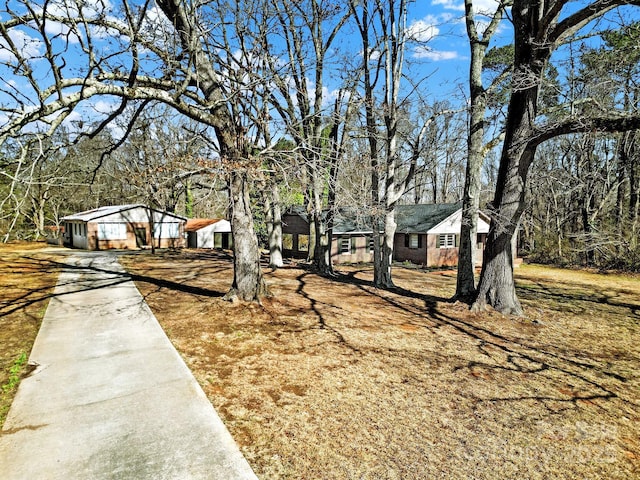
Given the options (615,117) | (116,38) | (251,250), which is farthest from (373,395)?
(116,38)

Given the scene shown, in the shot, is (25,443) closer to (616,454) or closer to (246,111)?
(616,454)

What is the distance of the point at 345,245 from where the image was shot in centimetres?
2536

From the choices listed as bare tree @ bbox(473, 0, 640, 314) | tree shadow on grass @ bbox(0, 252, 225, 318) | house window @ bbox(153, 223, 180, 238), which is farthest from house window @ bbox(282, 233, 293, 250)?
bare tree @ bbox(473, 0, 640, 314)

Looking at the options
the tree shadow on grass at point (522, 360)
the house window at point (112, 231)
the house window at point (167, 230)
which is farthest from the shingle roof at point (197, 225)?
the tree shadow on grass at point (522, 360)

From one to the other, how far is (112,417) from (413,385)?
13.3 feet

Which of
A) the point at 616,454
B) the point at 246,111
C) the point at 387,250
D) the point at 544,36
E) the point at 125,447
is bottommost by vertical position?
the point at 616,454

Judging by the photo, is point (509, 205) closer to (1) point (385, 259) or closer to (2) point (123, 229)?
(1) point (385, 259)

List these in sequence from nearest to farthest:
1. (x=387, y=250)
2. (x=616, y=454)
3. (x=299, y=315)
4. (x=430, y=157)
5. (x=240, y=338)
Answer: (x=616, y=454) → (x=240, y=338) → (x=299, y=315) → (x=387, y=250) → (x=430, y=157)

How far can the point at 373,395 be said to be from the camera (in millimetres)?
5012

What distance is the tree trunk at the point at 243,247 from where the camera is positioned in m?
8.41

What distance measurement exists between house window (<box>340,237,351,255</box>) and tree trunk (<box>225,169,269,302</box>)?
16150mm

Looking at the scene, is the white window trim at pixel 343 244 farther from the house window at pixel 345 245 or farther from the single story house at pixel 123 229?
the single story house at pixel 123 229

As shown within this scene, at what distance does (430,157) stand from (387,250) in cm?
444

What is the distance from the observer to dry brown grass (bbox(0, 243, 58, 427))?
17.2 feet
